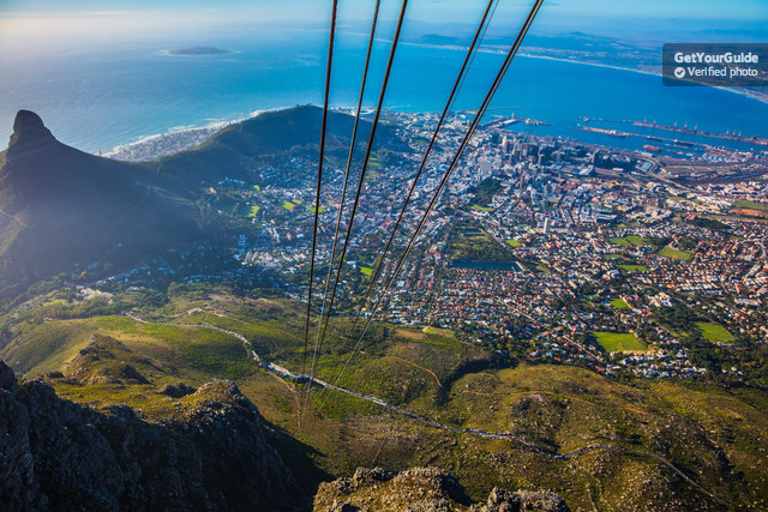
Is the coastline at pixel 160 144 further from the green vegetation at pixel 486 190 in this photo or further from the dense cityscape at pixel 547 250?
the green vegetation at pixel 486 190

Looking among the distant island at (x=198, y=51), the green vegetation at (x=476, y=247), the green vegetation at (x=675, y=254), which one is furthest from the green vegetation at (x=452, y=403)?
the distant island at (x=198, y=51)

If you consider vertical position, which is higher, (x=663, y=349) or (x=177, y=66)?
(x=177, y=66)

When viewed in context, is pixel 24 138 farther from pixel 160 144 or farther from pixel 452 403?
pixel 452 403

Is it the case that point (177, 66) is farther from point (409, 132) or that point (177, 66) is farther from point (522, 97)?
point (522, 97)

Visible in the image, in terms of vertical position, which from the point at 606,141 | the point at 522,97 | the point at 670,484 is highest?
the point at 522,97

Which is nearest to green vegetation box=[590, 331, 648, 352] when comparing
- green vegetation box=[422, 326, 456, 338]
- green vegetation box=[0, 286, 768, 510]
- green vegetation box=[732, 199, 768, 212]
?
green vegetation box=[0, 286, 768, 510]

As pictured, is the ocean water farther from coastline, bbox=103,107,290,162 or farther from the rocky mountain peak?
the rocky mountain peak

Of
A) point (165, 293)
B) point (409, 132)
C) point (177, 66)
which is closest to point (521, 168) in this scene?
point (409, 132)
